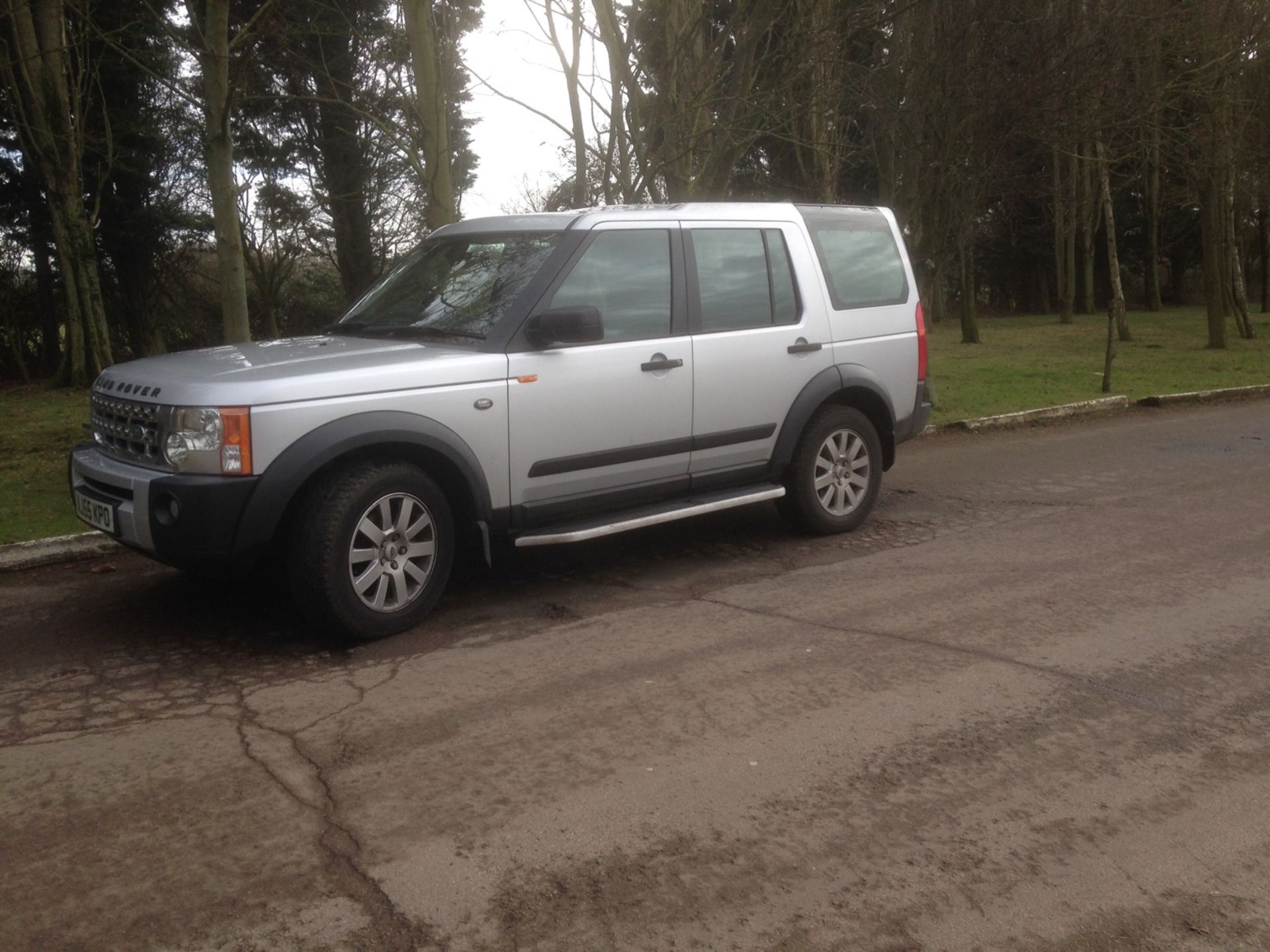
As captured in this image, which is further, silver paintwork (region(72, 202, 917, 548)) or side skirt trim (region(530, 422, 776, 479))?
side skirt trim (region(530, 422, 776, 479))

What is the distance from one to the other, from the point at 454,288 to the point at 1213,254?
2076 cm

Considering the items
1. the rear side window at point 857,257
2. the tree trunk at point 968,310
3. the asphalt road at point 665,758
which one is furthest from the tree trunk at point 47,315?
the rear side window at point 857,257

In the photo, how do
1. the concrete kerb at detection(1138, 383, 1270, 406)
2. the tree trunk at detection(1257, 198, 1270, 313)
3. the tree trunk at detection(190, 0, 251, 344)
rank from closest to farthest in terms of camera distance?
the tree trunk at detection(190, 0, 251, 344) < the concrete kerb at detection(1138, 383, 1270, 406) < the tree trunk at detection(1257, 198, 1270, 313)

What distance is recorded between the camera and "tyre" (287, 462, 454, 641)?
215 inches

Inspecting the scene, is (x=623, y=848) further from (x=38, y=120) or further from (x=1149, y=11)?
(x=38, y=120)

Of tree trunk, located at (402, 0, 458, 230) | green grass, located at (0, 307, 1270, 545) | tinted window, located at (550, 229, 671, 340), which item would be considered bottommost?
green grass, located at (0, 307, 1270, 545)

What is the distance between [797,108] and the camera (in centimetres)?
1221

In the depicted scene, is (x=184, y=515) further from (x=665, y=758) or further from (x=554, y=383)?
(x=665, y=758)

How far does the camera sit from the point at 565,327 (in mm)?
6039

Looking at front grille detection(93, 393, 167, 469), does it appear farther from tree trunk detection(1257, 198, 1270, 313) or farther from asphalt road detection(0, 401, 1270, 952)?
tree trunk detection(1257, 198, 1270, 313)

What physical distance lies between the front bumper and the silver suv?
0.03 feet

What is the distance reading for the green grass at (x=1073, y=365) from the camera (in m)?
15.9

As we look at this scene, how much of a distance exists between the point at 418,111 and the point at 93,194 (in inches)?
585

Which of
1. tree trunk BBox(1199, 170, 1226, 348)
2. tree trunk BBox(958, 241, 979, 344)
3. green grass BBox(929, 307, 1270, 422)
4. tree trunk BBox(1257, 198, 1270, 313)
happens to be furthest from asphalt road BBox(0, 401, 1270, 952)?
tree trunk BBox(1257, 198, 1270, 313)
